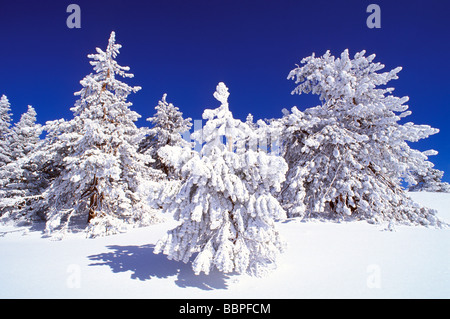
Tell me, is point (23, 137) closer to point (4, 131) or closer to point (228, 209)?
point (4, 131)

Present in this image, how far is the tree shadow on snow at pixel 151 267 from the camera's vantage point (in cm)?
493

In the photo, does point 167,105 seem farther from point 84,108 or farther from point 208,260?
point 208,260

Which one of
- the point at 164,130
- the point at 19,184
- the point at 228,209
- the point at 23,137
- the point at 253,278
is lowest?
Result: the point at 253,278

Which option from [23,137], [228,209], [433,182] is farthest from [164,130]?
[433,182]

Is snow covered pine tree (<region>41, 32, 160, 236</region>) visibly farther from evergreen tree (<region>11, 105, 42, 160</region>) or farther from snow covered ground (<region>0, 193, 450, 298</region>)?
evergreen tree (<region>11, 105, 42, 160</region>)

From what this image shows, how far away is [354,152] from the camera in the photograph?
12344mm

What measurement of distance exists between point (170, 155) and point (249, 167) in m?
1.87


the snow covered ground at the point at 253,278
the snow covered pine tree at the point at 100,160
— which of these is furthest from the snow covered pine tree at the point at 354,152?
the snow covered pine tree at the point at 100,160

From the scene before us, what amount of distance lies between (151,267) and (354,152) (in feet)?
39.0

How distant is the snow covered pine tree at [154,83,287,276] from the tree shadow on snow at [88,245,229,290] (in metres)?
0.38

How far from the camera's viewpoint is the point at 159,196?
200 inches

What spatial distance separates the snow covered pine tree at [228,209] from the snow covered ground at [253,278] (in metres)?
0.55

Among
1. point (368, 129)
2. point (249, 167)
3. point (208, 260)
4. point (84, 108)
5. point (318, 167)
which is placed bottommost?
point (208, 260)

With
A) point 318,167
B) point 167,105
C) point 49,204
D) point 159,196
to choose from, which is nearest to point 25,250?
point 49,204
